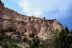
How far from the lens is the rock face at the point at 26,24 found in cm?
8160

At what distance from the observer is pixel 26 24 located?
291 ft

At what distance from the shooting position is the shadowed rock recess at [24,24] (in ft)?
263

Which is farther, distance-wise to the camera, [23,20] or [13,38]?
[23,20]

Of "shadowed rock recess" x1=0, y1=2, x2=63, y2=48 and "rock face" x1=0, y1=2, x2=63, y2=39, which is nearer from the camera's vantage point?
"shadowed rock recess" x1=0, y1=2, x2=63, y2=48

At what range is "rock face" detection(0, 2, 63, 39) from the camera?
81600 mm

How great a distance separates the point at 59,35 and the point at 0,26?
116ft

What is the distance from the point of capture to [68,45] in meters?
44.2

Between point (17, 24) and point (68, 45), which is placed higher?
point (17, 24)

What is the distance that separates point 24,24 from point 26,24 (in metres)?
0.89

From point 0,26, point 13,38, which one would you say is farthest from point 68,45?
point 0,26

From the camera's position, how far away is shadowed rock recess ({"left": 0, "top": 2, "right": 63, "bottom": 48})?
80250 mm

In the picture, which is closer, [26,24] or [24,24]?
[24,24]

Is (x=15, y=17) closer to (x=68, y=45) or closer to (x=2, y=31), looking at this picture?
(x=2, y=31)

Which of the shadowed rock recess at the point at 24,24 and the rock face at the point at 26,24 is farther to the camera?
the rock face at the point at 26,24
